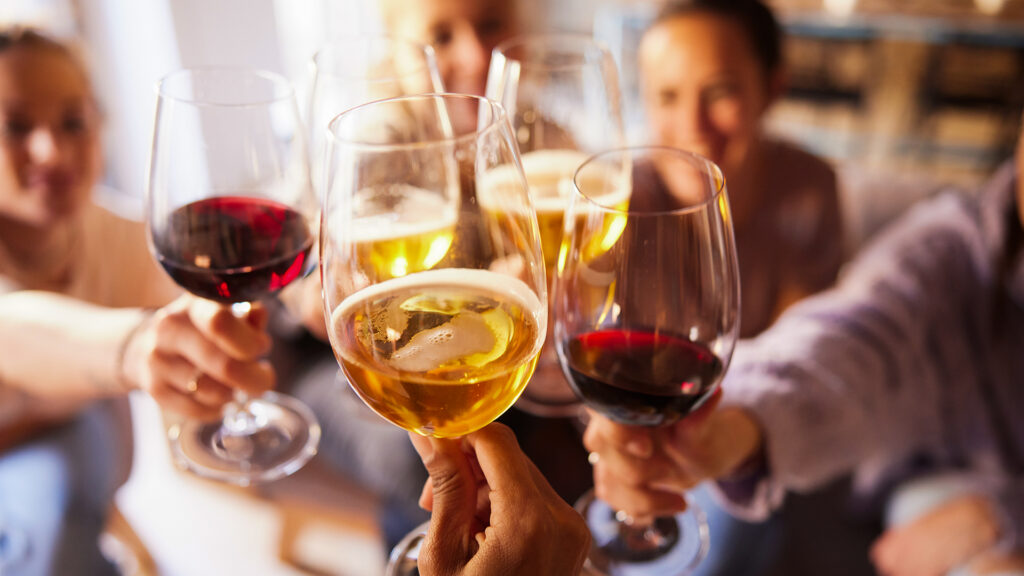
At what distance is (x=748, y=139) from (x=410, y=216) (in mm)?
1029

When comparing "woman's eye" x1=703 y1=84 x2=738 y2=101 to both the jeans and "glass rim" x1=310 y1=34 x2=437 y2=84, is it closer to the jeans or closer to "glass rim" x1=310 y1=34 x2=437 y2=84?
"glass rim" x1=310 y1=34 x2=437 y2=84

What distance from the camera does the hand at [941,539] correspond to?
1.03 metres

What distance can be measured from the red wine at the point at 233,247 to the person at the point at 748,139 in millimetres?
669

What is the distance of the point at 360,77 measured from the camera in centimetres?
72

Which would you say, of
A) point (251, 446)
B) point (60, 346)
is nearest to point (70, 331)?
point (60, 346)

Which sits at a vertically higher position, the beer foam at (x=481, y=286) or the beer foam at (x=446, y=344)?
the beer foam at (x=481, y=286)

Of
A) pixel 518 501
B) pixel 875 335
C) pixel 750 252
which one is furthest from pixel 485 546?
pixel 750 252

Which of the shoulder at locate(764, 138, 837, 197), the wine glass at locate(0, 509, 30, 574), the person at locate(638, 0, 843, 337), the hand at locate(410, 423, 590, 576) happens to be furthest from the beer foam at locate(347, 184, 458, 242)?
the shoulder at locate(764, 138, 837, 197)

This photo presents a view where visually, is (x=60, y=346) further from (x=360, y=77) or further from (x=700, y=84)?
(x=700, y=84)

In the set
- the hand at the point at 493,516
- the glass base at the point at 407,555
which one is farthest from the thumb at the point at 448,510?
the glass base at the point at 407,555

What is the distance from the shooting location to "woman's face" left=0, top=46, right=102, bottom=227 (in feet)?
3.55

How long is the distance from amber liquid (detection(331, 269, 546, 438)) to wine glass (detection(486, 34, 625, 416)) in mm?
250

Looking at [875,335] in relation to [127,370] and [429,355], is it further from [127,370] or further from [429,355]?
[127,370]

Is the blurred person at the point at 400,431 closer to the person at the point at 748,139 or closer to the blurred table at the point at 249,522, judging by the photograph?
the blurred table at the point at 249,522
